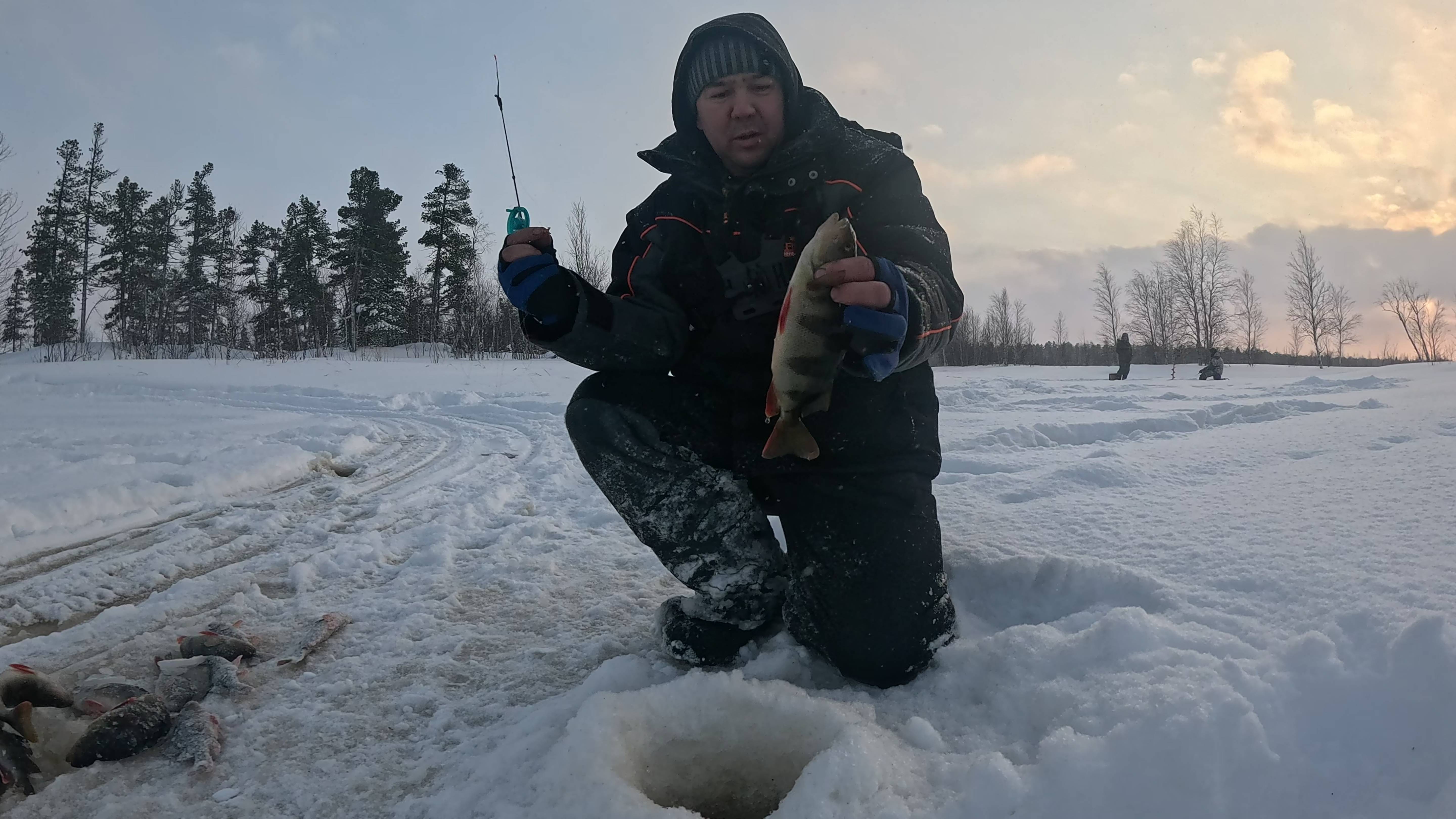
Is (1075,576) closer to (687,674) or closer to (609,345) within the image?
(687,674)

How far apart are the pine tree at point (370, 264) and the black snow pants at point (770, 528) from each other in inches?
1395

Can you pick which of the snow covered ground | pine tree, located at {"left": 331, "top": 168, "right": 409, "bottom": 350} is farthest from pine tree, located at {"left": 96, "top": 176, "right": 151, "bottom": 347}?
the snow covered ground

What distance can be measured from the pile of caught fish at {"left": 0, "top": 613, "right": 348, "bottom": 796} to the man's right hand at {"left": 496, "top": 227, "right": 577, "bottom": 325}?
4.09 feet

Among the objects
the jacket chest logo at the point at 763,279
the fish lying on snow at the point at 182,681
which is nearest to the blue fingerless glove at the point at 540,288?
the jacket chest logo at the point at 763,279

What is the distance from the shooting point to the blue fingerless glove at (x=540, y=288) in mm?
1981

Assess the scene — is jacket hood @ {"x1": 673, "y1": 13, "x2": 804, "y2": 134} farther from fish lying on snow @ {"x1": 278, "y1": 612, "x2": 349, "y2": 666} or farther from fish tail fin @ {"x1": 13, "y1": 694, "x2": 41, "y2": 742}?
fish tail fin @ {"x1": 13, "y1": 694, "x2": 41, "y2": 742}

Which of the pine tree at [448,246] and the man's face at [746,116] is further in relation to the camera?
the pine tree at [448,246]

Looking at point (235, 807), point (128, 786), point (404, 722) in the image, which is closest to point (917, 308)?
point (404, 722)

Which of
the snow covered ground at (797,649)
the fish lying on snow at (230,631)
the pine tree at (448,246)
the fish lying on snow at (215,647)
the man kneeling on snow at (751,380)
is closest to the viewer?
the snow covered ground at (797,649)

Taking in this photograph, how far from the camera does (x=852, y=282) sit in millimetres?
1549

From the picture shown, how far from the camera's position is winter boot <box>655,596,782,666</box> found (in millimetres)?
1959

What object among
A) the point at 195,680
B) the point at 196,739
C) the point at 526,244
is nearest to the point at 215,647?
the point at 195,680

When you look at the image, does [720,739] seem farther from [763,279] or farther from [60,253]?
[60,253]

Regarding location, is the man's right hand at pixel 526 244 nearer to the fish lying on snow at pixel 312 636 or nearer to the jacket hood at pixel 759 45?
the jacket hood at pixel 759 45
